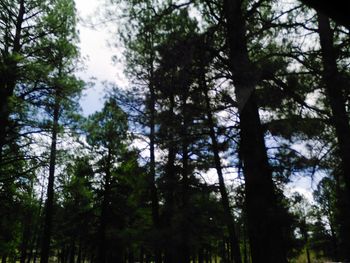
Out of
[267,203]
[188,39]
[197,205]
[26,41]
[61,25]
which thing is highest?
[61,25]

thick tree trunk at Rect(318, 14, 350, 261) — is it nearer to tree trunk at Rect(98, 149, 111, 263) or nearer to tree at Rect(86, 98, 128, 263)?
tree at Rect(86, 98, 128, 263)

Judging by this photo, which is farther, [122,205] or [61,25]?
[122,205]

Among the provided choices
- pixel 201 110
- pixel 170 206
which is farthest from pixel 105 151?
pixel 201 110

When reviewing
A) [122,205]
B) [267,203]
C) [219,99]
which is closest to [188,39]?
Result: [219,99]

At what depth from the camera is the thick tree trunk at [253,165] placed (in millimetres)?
6363

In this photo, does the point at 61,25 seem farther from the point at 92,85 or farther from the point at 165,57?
the point at 165,57

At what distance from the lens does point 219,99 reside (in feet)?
26.7

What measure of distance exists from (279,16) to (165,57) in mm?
2935

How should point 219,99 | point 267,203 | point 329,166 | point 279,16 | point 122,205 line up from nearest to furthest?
point 267,203
point 279,16
point 219,99
point 329,166
point 122,205

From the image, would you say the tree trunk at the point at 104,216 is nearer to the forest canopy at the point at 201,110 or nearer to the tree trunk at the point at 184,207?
the forest canopy at the point at 201,110

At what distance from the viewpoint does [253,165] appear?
6.82 m

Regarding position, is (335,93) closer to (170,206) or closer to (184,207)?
(184,207)

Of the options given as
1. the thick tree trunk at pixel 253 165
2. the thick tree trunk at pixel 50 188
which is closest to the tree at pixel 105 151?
the thick tree trunk at pixel 50 188

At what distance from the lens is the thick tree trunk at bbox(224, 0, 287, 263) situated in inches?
251
